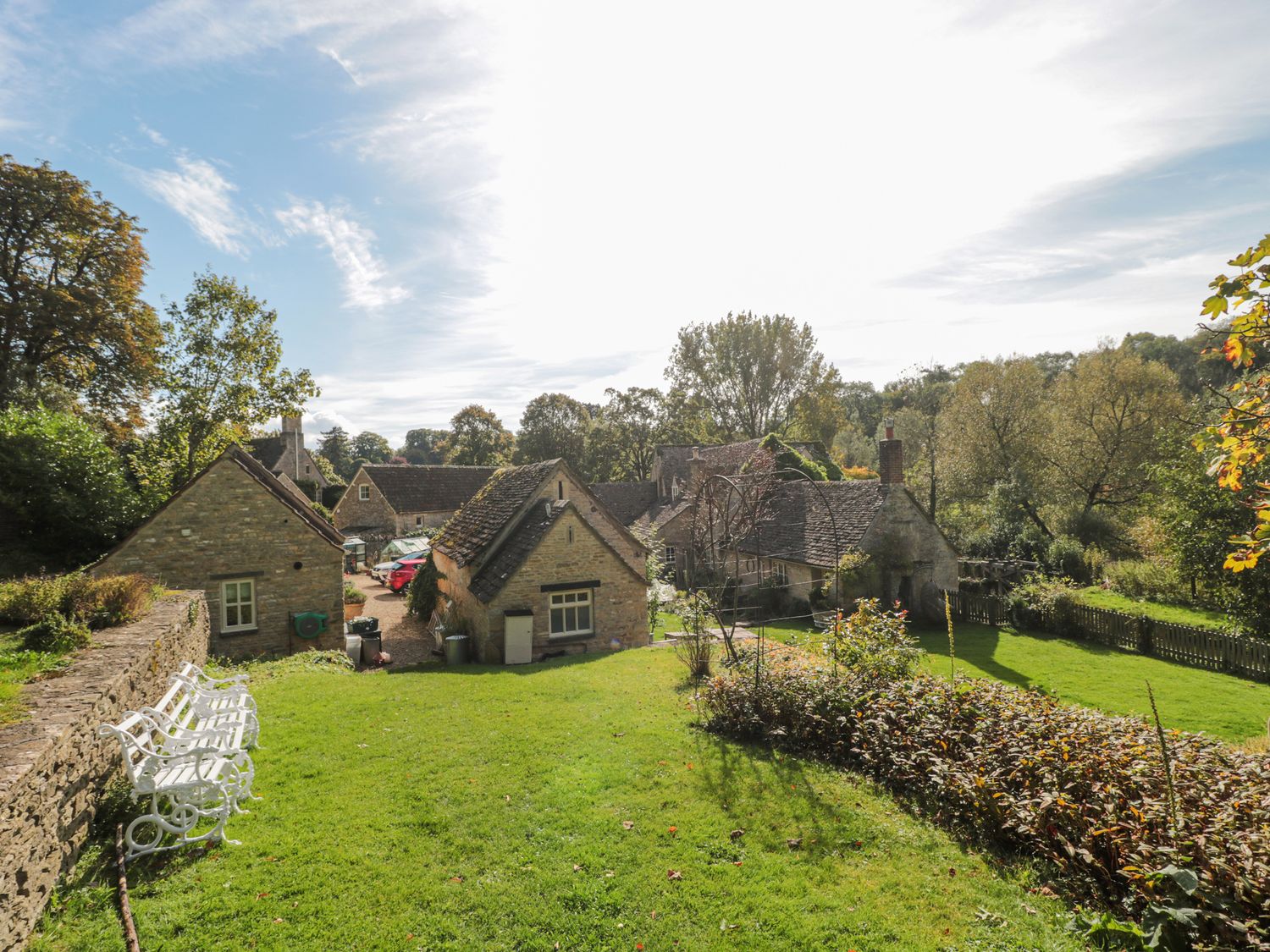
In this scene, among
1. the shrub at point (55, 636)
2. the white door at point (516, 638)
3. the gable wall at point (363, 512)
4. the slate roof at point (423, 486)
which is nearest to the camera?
the shrub at point (55, 636)

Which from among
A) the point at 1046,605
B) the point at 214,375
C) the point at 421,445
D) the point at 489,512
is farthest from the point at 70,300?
the point at 421,445

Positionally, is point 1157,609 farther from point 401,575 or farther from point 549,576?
point 401,575

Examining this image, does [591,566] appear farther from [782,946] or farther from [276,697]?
A: [782,946]

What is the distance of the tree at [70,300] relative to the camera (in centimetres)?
2288

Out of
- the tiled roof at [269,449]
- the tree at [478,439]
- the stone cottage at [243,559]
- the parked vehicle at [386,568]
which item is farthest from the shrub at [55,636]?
the tree at [478,439]

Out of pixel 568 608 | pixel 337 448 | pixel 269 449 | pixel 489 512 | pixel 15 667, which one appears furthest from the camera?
pixel 337 448

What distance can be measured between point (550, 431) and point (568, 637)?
41452mm

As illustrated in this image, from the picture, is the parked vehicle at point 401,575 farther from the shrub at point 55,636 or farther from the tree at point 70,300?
the shrub at point 55,636

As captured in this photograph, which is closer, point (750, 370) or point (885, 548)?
point (885, 548)

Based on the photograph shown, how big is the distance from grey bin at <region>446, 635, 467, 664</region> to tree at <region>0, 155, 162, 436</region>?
20.2 m

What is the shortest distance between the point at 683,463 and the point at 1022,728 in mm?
33784

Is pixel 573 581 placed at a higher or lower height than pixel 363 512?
→ lower

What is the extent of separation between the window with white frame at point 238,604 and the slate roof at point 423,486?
103 feet

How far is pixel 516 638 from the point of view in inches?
677
